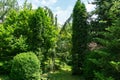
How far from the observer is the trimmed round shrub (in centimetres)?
1675

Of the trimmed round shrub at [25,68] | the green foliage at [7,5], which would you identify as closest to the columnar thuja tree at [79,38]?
the trimmed round shrub at [25,68]

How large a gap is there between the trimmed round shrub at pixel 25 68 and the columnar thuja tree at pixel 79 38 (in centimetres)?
403

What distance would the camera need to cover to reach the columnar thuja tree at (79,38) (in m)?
20.5

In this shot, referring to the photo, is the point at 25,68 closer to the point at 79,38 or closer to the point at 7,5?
the point at 79,38

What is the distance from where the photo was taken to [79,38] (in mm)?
20703

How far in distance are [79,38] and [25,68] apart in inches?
212

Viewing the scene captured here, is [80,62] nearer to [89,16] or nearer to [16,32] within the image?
[89,16]

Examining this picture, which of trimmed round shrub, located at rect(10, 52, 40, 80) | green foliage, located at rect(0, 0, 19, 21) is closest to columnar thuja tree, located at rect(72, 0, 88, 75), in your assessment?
trimmed round shrub, located at rect(10, 52, 40, 80)

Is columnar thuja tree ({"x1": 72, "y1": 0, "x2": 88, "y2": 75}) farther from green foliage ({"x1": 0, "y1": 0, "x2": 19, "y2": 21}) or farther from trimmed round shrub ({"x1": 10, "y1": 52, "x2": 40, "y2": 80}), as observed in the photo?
green foliage ({"x1": 0, "y1": 0, "x2": 19, "y2": 21})

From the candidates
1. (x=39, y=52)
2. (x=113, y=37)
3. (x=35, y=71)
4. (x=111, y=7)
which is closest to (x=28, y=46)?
(x=39, y=52)

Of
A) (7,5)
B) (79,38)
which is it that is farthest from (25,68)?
(7,5)

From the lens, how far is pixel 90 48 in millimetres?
19922

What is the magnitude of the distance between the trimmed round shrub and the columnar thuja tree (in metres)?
4.03

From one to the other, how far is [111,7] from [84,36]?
9.95 ft
